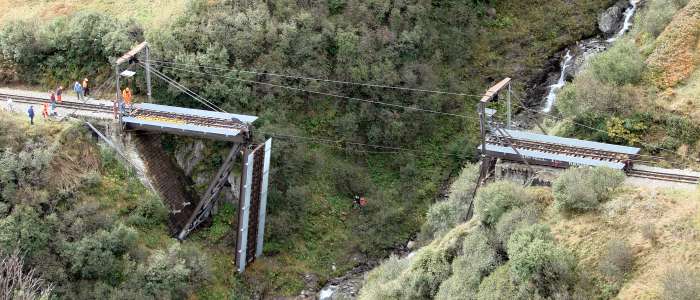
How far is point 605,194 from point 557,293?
4861mm

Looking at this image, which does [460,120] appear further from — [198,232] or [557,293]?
[557,293]

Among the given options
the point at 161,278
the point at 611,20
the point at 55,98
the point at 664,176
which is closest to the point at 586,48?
the point at 611,20

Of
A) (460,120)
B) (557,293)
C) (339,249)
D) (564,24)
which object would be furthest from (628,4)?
(557,293)

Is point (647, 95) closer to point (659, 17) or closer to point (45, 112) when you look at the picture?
point (659, 17)

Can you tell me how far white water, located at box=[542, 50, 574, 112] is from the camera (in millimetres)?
45469

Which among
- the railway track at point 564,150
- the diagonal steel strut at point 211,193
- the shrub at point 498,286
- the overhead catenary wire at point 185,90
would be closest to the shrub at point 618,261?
the shrub at point 498,286

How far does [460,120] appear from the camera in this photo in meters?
46.2

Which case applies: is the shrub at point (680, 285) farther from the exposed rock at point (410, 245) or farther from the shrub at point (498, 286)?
the exposed rock at point (410, 245)

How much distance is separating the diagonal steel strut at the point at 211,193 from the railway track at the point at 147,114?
1029 millimetres

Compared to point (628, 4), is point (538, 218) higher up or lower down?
lower down

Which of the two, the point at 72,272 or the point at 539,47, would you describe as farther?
the point at 539,47

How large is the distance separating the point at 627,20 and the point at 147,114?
29255 millimetres

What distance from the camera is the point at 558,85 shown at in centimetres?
4703

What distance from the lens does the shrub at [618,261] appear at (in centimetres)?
2528
